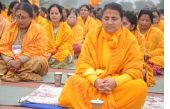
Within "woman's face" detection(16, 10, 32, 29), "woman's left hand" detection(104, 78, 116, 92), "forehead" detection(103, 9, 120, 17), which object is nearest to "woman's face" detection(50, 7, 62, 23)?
"woman's face" detection(16, 10, 32, 29)

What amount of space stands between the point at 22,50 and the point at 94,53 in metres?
2.04

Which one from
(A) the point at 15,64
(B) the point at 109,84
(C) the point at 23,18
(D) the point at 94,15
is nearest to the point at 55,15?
(C) the point at 23,18

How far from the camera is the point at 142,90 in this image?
353 cm

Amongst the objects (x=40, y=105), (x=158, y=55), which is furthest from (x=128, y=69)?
(x=158, y=55)

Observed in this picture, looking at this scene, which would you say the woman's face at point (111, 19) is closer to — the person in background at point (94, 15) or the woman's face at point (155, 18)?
the woman's face at point (155, 18)

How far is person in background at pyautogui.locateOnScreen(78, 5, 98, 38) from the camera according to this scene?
10.7m

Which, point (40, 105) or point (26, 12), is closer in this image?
point (40, 105)

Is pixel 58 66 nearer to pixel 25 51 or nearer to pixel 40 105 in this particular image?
pixel 25 51

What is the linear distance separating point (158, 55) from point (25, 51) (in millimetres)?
2431

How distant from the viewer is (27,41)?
5461 millimetres

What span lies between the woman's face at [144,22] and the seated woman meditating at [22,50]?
173 centimetres

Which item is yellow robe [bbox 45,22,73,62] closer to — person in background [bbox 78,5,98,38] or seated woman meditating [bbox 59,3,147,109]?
seated woman meditating [bbox 59,3,147,109]

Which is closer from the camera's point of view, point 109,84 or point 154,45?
point 109,84

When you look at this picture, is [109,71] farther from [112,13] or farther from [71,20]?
[71,20]
